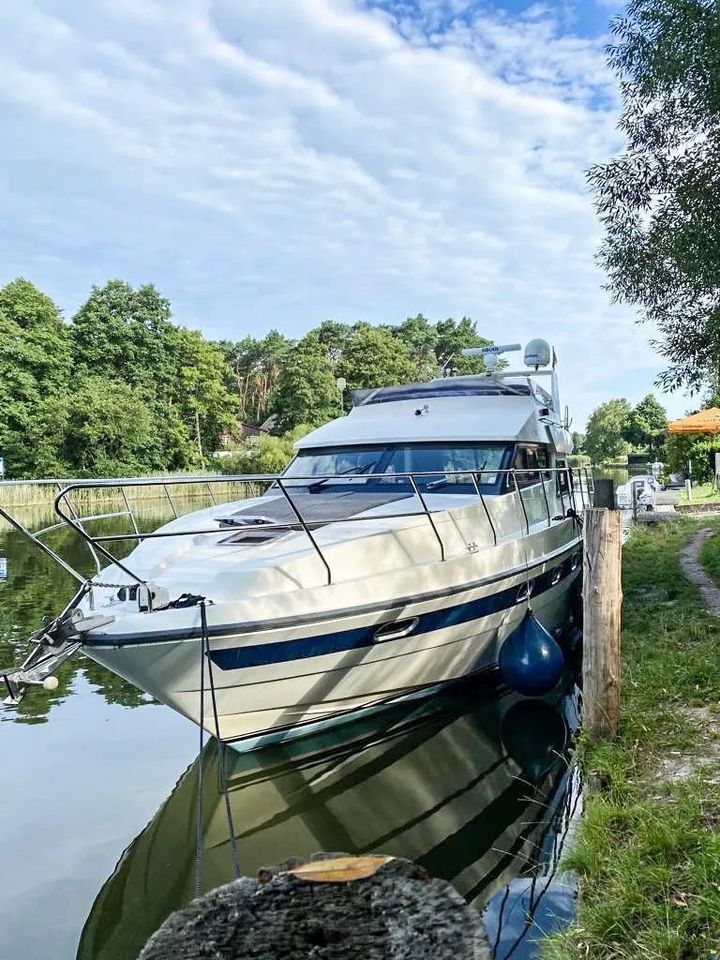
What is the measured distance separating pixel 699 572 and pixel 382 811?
745 cm

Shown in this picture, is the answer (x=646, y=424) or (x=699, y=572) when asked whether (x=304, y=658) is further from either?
(x=646, y=424)

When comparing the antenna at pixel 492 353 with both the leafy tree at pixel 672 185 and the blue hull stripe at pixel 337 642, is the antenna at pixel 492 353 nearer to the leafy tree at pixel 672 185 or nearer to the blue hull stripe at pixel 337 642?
the leafy tree at pixel 672 185

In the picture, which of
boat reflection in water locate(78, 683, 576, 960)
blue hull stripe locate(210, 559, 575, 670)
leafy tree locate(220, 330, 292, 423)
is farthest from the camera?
leafy tree locate(220, 330, 292, 423)

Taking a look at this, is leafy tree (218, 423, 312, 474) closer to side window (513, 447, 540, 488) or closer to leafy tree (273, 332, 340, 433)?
leafy tree (273, 332, 340, 433)

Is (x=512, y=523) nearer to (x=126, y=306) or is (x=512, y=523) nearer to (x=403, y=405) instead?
(x=403, y=405)

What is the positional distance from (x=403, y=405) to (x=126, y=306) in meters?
46.5

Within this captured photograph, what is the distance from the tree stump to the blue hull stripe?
193 cm

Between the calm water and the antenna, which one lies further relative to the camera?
the antenna

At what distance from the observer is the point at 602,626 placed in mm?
5000

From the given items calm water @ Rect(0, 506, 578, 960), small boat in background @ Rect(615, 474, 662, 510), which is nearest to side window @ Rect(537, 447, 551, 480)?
calm water @ Rect(0, 506, 578, 960)

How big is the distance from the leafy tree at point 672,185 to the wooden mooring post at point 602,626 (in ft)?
14.5

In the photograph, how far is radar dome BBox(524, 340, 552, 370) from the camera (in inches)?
432

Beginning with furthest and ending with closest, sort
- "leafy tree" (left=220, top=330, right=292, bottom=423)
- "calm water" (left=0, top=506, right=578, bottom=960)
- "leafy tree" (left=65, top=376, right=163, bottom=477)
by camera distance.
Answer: "leafy tree" (left=220, top=330, right=292, bottom=423) → "leafy tree" (left=65, top=376, right=163, bottom=477) → "calm water" (left=0, top=506, right=578, bottom=960)

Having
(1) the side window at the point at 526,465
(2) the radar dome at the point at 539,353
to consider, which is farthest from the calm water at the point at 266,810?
(2) the radar dome at the point at 539,353
